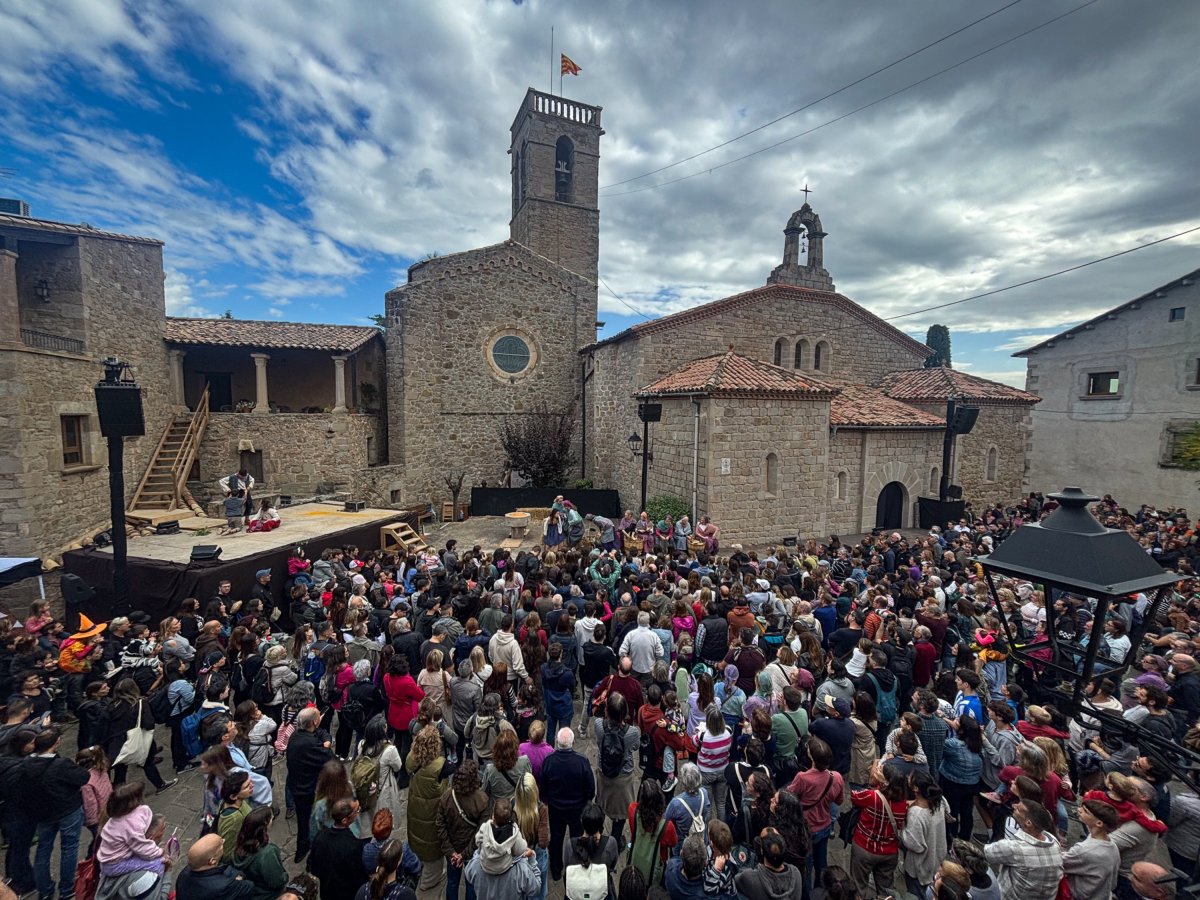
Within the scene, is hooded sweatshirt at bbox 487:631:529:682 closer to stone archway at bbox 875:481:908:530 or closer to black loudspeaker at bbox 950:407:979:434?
black loudspeaker at bbox 950:407:979:434

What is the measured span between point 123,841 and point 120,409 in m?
6.68

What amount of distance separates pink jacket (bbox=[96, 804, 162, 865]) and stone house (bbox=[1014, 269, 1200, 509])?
26.1 metres

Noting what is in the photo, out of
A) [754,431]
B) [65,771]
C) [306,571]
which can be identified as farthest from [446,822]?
[754,431]

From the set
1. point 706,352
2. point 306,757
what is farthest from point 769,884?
point 706,352

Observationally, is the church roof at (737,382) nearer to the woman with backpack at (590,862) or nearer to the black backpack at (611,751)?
the black backpack at (611,751)

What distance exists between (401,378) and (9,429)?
1131 centimetres

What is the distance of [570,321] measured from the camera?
77.2 feet

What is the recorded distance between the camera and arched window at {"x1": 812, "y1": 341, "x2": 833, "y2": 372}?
20953 millimetres

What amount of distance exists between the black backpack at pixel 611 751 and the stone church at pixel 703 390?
10658 millimetres

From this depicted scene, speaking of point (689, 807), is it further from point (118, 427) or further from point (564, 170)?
point (564, 170)

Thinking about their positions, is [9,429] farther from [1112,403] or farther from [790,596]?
[1112,403]

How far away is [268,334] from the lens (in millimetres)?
19922

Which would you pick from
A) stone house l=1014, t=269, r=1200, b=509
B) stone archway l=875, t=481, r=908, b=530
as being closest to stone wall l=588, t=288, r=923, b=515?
stone house l=1014, t=269, r=1200, b=509

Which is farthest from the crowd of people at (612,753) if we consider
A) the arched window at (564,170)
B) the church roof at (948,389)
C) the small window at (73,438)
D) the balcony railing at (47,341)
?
the arched window at (564,170)
